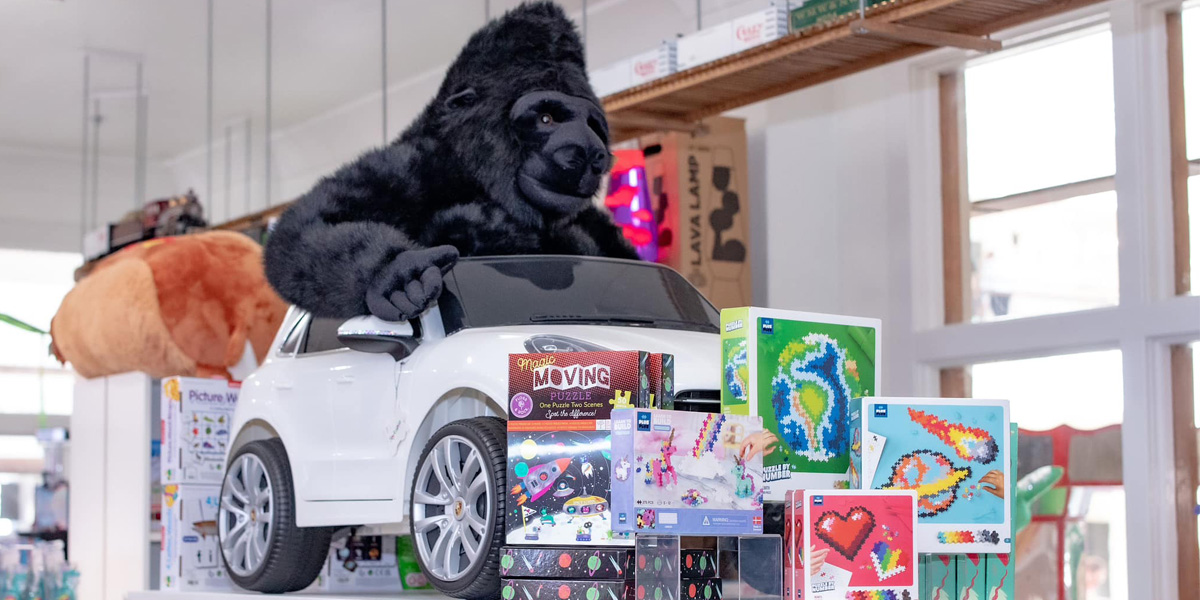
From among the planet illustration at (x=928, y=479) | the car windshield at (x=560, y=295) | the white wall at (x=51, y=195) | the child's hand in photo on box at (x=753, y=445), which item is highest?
the white wall at (x=51, y=195)

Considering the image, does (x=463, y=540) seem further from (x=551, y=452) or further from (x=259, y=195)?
(x=259, y=195)

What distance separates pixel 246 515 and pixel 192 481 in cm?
57

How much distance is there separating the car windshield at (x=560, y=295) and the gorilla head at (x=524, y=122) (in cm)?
23

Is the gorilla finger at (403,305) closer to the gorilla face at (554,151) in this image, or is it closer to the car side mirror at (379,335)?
the car side mirror at (379,335)

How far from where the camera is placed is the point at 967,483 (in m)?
2.87

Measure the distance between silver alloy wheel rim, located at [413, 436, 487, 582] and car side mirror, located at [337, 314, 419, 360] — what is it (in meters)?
0.34

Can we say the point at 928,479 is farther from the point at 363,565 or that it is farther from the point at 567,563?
the point at 363,565

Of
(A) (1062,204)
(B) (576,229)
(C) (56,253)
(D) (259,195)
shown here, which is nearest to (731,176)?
(A) (1062,204)

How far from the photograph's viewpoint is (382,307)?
3.46 meters

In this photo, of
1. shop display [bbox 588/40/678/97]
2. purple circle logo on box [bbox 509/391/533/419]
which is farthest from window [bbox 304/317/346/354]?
shop display [bbox 588/40/678/97]

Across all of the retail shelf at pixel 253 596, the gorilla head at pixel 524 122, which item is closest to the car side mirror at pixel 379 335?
the gorilla head at pixel 524 122

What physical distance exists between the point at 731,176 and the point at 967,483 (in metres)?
3.56

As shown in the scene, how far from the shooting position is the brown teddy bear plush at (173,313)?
18.1 ft

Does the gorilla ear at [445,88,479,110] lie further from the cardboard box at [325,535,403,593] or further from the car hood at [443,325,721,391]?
the cardboard box at [325,535,403,593]
